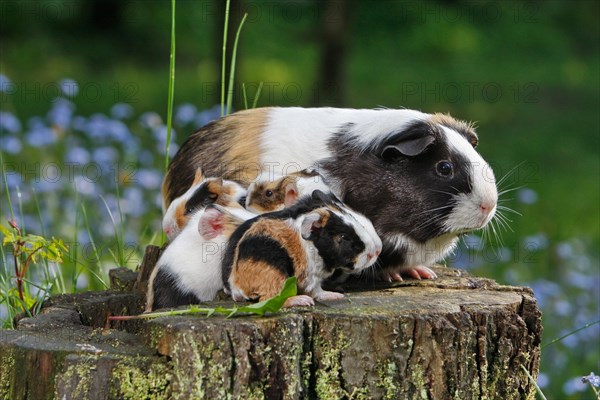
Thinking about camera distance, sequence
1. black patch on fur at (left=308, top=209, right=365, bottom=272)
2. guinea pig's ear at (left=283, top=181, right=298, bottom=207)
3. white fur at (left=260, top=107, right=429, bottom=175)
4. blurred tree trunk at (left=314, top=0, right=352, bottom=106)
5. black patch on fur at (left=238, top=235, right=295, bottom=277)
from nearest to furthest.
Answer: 1. black patch on fur at (left=238, top=235, right=295, bottom=277)
2. black patch on fur at (left=308, top=209, right=365, bottom=272)
3. guinea pig's ear at (left=283, top=181, right=298, bottom=207)
4. white fur at (left=260, top=107, right=429, bottom=175)
5. blurred tree trunk at (left=314, top=0, right=352, bottom=106)

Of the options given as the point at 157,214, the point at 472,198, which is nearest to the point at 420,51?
the point at 157,214

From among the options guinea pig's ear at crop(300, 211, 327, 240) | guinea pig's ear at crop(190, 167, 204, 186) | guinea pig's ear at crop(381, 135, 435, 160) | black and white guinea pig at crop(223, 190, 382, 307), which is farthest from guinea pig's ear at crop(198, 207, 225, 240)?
guinea pig's ear at crop(381, 135, 435, 160)

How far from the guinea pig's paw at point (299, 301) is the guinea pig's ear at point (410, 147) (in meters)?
0.83

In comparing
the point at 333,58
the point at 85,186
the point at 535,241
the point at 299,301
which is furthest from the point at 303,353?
the point at 333,58

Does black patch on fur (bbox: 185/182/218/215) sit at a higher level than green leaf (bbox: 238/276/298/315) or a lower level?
higher

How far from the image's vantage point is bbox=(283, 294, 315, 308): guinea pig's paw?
10.8ft

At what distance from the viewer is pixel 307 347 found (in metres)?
3.22

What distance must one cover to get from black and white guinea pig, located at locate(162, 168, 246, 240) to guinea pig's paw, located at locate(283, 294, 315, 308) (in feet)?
2.18

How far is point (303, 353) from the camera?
10.6 ft

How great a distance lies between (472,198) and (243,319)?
1208 millimetres

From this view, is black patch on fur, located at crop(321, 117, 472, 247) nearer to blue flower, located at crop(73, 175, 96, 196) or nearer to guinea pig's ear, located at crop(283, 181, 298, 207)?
guinea pig's ear, located at crop(283, 181, 298, 207)

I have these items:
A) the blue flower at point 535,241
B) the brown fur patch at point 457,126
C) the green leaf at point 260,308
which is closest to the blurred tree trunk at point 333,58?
the blue flower at point 535,241

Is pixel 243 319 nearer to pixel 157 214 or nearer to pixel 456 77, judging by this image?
pixel 157 214

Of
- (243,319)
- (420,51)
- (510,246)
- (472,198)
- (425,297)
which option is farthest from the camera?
(420,51)
